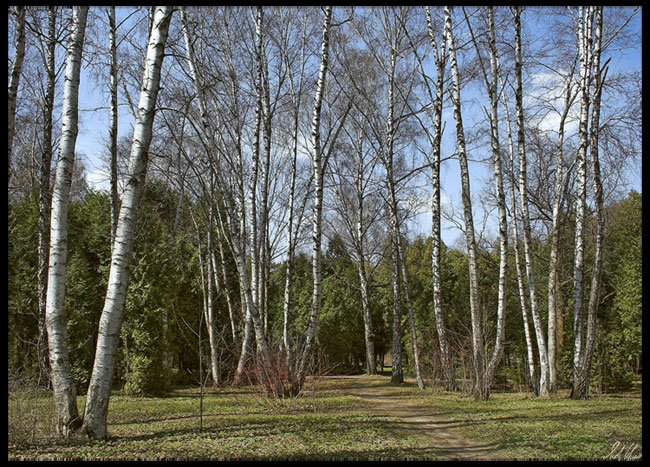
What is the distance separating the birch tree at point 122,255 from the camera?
14.7ft

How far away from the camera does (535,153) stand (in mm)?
13227

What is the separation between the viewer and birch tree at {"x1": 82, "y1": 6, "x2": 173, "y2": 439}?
4480mm

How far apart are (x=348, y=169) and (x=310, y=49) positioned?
4783mm

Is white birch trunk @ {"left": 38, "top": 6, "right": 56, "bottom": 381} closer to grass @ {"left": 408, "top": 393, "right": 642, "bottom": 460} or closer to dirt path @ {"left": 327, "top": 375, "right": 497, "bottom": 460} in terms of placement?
dirt path @ {"left": 327, "top": 375, "right": 497, "bottom": 460}

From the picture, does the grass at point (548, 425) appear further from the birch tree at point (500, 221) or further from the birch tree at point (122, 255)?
the birch tree at point (122, 255)

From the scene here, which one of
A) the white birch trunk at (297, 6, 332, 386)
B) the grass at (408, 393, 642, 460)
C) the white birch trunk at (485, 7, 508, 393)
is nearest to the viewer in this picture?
the grass at (408, 393, 642, 460)

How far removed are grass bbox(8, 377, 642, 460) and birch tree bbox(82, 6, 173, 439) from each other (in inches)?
13.6

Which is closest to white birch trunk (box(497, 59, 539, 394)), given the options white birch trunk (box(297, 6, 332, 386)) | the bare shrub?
white birch trunk (box(297, 6, 332, 386))

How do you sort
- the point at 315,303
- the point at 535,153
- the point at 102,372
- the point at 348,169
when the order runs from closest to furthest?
1. the point at 102,372
2. the point at 315,303
3. the point at 535,153
4. the point at 348,169

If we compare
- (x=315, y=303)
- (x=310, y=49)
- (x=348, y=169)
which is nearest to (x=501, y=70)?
(x=310, y=49)

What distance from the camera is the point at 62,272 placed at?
479 centimetres

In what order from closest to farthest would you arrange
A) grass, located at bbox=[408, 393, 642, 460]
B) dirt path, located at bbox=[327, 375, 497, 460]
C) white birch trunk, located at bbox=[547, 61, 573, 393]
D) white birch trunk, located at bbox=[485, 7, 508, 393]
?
grass, located at bbox=[408, 393, 642, 460]
dirt path, located at bbox=[327, 375, 497, 460]
white birch trunk, located at bbox=[485, 7, 508, 393]
white birch trunk, located at bbox=[547, 61, 573, 393]

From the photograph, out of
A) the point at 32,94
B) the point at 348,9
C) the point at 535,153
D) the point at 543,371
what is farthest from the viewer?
the point at 535,153
